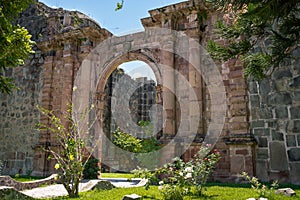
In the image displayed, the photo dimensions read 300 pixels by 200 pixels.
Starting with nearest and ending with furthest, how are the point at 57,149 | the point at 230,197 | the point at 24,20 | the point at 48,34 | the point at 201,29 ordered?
the point at 230,197 < the point at 201,29 < the point at 57,149 < the point at 48,34 < the point at 24,20

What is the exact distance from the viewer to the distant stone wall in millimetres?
6742

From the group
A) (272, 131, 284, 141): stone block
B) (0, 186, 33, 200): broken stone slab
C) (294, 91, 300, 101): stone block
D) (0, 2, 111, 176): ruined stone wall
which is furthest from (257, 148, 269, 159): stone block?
(0, 2, 111, 176): ruined stone wall

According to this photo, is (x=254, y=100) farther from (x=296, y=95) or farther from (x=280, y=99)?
(x=296, y=95)

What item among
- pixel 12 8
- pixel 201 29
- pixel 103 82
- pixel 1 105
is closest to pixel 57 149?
pixel 103 82

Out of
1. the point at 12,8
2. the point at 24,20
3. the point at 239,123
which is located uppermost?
the point at 24,20

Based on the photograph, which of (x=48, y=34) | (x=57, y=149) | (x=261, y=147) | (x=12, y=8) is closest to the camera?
(x=12, y=8)

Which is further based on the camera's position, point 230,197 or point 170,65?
point 170,65

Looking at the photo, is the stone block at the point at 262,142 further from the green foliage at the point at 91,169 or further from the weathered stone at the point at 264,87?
the green foliage at the point at 91,169

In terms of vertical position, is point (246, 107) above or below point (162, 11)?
below

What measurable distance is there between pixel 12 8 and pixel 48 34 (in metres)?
6.33

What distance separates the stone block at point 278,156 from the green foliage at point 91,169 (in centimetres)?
535

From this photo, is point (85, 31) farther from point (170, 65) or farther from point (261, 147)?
point (261, 147)

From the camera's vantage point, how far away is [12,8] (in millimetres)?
5973

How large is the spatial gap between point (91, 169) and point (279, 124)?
5.76 meters
